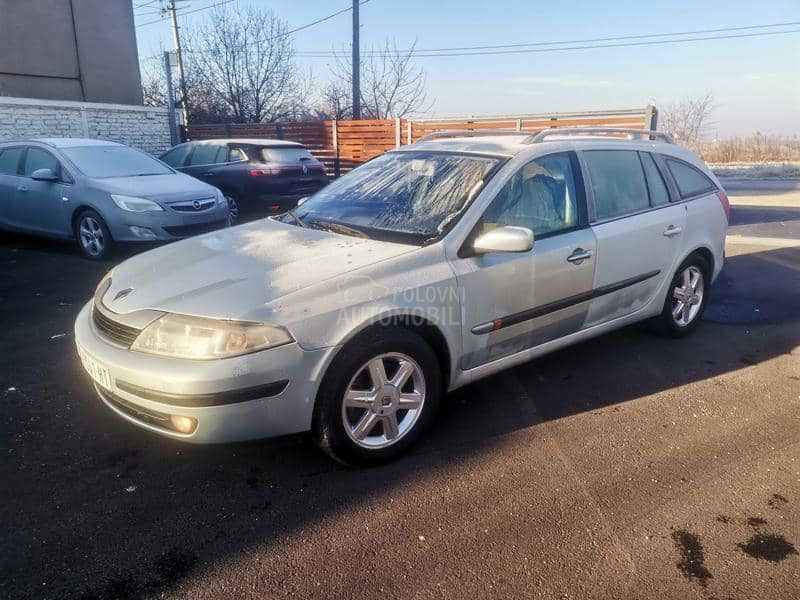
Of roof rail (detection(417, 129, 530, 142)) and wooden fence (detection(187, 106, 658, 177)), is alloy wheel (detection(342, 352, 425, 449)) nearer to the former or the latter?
roof rail (detection(417, 129, 530, 142))

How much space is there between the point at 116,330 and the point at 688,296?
4.03 meters

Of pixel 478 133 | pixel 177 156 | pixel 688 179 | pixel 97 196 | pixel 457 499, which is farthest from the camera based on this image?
pixel 177 156

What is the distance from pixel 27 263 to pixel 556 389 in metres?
6.49

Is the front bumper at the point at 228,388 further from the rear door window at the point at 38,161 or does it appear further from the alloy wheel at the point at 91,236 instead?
the rear door window at the point at 38,161

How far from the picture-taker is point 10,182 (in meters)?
7.70

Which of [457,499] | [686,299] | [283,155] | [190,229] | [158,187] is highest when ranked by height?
[283,155]

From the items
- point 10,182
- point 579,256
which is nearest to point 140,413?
point 579,256

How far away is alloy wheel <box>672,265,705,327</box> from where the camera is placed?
14.5 ft

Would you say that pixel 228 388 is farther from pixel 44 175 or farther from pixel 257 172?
pixel 257 172

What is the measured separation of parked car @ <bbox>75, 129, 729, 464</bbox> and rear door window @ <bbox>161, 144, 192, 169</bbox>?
8.07 metres

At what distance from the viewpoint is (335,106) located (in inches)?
1061

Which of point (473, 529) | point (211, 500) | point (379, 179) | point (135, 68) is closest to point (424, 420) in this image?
point (473, 529)

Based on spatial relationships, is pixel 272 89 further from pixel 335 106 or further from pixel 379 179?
pixel 379 179

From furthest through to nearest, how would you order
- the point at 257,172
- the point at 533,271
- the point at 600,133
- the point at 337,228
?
the point at 257,172 < the point at 600,133 < the point at 337,228 < the point at 533,271
